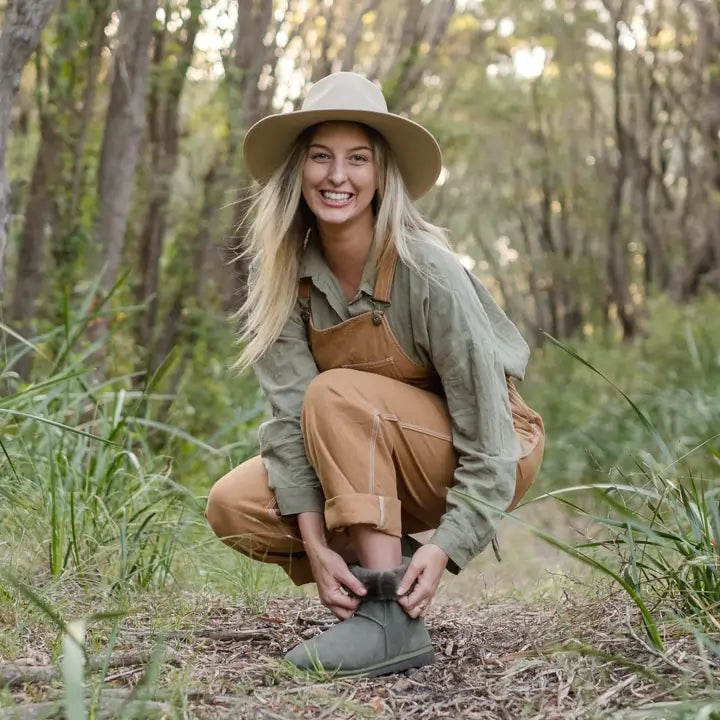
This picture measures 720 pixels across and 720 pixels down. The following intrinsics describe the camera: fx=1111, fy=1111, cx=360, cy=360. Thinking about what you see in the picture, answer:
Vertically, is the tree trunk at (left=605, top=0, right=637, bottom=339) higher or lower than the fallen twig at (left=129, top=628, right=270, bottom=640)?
higher

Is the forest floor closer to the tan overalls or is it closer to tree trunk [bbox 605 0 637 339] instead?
the tan overalls

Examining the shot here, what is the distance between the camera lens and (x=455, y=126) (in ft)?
39.9

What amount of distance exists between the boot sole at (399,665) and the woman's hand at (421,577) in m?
0.10

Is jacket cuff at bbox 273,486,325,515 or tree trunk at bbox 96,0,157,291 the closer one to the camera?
jacket cuff at bbox 273,486,325,515

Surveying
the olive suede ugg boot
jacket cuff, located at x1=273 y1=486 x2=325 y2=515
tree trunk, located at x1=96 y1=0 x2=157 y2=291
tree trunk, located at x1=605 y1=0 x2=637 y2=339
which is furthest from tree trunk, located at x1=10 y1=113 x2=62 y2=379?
tree trunk, located at x1=605 y1=0 x2=637 y2=339

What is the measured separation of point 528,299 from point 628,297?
25.2 feet

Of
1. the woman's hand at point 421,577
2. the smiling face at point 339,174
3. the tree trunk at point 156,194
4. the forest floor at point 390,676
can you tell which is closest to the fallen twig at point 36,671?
the forest floor at point 390,676

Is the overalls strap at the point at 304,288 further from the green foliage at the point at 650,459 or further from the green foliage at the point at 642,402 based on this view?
the green foliage at the point at 642,402

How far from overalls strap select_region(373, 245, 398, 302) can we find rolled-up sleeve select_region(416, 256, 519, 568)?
0.10m

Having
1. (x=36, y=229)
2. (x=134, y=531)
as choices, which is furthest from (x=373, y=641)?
(x=36, y=229)

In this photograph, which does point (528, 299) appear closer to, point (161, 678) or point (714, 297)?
point (714, 297)

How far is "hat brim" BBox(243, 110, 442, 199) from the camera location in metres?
2.87

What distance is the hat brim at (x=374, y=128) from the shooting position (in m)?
2.87

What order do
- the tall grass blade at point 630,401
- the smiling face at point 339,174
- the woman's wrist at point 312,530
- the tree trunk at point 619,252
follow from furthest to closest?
the tree trunk at point 619,252
the smiling face at point 339,174
the woman's wrist at point 312,530
the tall grass blade at point 630,401
